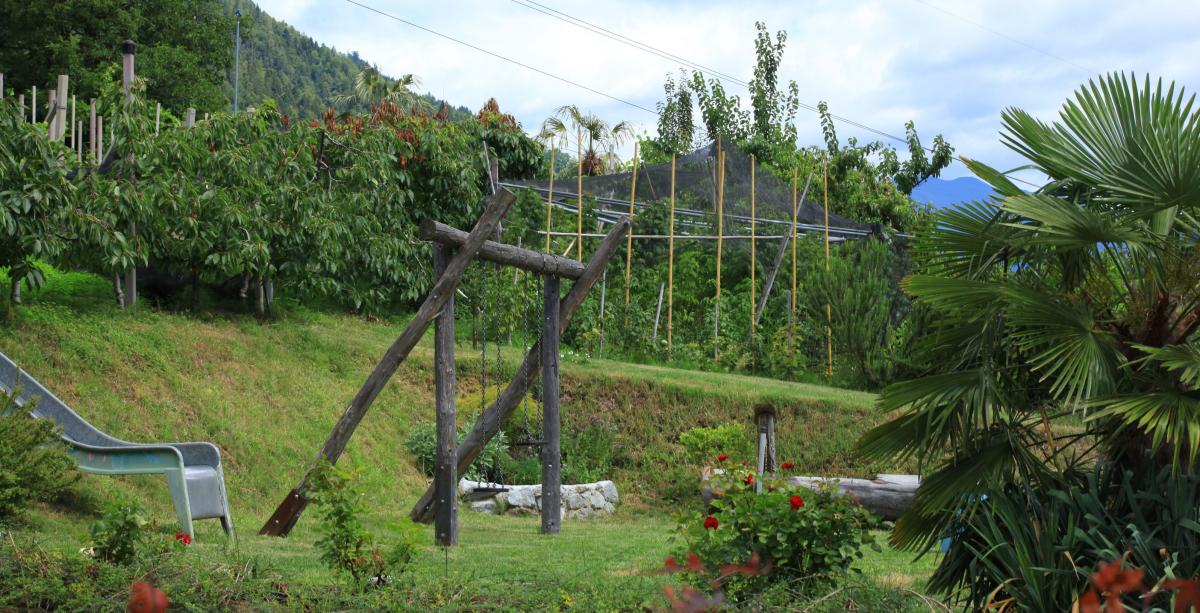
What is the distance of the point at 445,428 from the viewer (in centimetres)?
882

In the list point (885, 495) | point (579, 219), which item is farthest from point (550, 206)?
point (885, 495)

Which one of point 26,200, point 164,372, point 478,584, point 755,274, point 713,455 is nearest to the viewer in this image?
point 478,584

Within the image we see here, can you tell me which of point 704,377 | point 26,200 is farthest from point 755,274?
point 26,200

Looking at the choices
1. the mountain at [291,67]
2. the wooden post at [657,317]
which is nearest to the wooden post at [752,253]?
the wooden post at [657,317]

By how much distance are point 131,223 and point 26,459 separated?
531 centimetres

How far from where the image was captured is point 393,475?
12164mm

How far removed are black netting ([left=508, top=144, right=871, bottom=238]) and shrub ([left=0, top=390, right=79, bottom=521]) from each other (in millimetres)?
11477

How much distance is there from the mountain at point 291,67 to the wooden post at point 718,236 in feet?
115

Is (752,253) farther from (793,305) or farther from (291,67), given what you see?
(291,67)

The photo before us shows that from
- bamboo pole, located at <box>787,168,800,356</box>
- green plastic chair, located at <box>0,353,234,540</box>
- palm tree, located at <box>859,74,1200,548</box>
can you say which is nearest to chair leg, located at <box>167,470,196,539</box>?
green plastic chair, located at <box>0,353,234,540</box>

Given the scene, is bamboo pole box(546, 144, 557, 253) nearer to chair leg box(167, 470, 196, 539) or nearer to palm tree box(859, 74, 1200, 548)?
chair leg box(167, 470, 196, 539)

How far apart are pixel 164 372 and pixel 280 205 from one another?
3121 millimetres

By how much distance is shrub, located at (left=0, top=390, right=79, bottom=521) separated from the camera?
7.26 meters

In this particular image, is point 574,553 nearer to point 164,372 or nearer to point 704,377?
point 164,372
